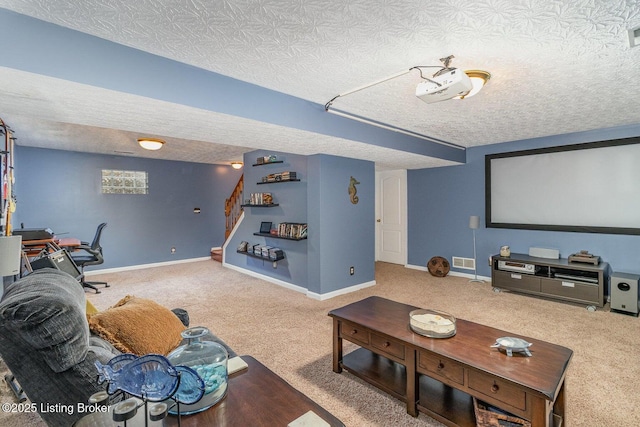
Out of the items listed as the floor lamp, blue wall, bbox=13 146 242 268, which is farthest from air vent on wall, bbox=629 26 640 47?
blue wall, bbox=13 146 242 268

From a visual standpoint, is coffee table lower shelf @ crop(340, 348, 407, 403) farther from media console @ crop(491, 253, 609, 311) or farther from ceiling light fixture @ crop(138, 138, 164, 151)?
ceiling light fixture @ crop(138, 138, 164, 151)

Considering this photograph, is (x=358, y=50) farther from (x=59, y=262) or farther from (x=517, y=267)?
(x=517, y=267)

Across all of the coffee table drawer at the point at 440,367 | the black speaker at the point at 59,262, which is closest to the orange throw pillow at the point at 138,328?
the black speaker at the point at 59,262

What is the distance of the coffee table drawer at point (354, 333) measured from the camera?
7.36 ft

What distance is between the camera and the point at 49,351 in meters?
1.03

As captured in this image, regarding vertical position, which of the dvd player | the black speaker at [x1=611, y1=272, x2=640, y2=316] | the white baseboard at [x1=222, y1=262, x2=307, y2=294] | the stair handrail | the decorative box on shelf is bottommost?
the white baseboard at [x1=222, y1=262, x2=307, y2=294]

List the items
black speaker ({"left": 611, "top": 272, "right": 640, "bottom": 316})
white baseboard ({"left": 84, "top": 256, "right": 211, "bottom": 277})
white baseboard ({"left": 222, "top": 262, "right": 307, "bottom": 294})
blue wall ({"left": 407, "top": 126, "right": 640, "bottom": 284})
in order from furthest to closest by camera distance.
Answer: white baseboard ({"left": 84, "top": 256, "right": 211, "bottom": 277})
white baseboard ({"left": 222, "top": 262, "right": 307, "bottom": 294})
blue wall ({"left": 407, "top": 126, "right": 640, "bottom": 284})
black speaker ({"left": 611, "top": 272, "right": 640, "bottom": 316})

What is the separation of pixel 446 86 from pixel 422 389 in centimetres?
203

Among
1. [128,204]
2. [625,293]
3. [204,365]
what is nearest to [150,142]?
[128,204]

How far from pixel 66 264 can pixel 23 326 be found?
6.96ft

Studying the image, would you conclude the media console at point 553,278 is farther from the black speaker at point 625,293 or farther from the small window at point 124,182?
the small window at point 124,182

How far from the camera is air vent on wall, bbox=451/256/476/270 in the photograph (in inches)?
213

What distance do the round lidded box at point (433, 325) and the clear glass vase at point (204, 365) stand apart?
1.33 m

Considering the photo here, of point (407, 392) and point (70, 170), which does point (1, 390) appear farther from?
point (70, 170)
